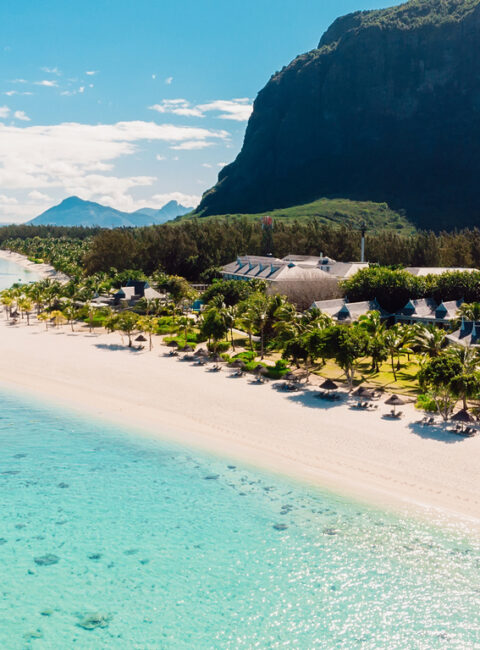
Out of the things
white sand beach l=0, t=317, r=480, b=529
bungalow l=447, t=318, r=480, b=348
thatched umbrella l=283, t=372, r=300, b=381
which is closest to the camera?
white sand beach l=0, t=317, r=480, b=529

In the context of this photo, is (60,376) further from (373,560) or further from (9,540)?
(373,560)

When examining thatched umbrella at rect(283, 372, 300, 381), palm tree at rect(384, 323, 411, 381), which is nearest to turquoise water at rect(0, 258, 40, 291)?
thatched umbrella at rect(283, 372, 300, 381)

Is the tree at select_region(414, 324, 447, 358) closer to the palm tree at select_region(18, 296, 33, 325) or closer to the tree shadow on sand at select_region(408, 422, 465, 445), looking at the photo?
the tree shadow on sand at select_region(408, 422, 465, 445)

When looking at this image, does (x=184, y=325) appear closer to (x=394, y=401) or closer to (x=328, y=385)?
(x=328, y=385)

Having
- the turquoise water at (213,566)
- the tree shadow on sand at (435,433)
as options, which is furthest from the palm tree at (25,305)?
the tree shadow on sand at (435,433)

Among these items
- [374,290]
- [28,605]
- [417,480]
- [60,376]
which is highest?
[374,290]

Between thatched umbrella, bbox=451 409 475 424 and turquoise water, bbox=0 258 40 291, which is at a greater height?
turquoise water, bbox=0 258 40 291

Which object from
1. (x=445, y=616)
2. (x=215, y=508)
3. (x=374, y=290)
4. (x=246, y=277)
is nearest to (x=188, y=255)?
(x=246, y=277)

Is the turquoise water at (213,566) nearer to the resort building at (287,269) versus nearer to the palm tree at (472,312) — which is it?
the palm tree at (472,312)
